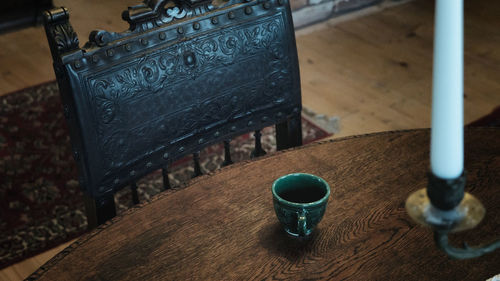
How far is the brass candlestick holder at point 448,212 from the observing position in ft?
1.55

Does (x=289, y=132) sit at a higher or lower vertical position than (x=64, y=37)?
lower

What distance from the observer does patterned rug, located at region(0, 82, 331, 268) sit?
2.12 meters

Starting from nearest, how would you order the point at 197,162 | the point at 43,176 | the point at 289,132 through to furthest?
the point at 197,162 → the point at 289,132 → the point at 43,176

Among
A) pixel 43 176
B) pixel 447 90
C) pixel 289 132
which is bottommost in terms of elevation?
pixel 43 176

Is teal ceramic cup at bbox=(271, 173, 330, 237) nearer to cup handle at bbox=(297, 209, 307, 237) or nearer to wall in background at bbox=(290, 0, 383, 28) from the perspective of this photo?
cup handle at bbox=(297, 209, 307, 237)

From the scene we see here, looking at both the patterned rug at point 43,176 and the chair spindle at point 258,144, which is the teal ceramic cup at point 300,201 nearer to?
the chair spindle at point 258,144

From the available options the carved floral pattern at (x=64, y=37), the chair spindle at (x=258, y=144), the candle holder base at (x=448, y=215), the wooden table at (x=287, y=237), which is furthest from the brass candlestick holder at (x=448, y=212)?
the chair spindle at (x=258, y=144)

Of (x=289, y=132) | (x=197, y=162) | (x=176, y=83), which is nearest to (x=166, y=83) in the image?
(x=176, y=83)

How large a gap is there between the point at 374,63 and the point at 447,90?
2.82 metres

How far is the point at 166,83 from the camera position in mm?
1192

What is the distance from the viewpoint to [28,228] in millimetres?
2146

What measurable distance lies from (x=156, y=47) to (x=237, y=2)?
7.6 inches

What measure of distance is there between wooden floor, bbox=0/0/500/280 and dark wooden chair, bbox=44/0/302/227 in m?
1.01

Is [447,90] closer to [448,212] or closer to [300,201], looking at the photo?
[448,212]
